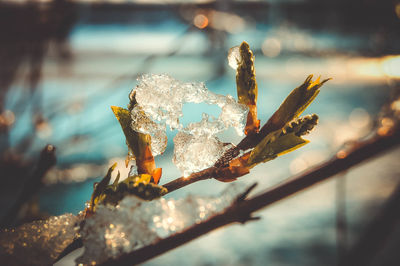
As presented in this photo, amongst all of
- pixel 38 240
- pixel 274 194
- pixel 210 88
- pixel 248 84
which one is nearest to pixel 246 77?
pixel 248 84

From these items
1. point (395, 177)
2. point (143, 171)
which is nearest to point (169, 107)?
point (143, 171)

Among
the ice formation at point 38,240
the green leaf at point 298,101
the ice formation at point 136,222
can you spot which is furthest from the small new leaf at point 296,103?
the ice formation at point 38,240

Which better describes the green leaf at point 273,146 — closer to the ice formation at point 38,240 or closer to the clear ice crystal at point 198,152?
the clear ice crystal at point 198,152

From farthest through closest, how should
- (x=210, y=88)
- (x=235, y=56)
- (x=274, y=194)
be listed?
(x=210, y=88) < (x=235, y=56) < (x=274, y=194)

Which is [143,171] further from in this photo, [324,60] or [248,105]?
[324,60]

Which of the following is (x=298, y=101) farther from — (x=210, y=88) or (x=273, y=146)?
(x=210, y=88)

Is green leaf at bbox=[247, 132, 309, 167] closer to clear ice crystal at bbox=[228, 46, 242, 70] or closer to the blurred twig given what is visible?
clear ice crystal at bbox=[228, 46, 242, 70]
